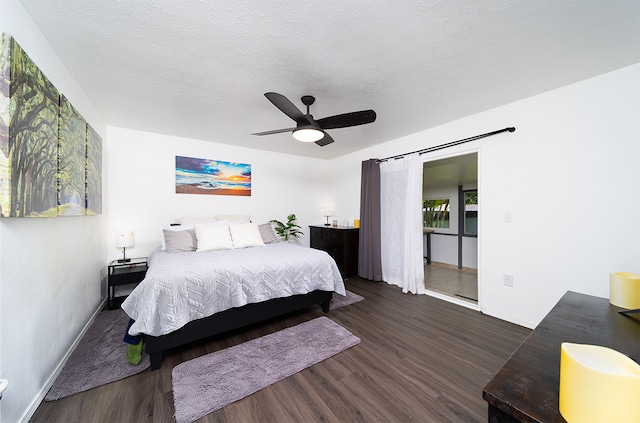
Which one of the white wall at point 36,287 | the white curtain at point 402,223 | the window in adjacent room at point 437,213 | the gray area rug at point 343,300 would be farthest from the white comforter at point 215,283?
the window in adjacent room at point 437,213

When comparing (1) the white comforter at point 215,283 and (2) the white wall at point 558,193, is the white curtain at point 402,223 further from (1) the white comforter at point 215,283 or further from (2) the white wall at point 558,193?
(1) the white comforter at point 215,283

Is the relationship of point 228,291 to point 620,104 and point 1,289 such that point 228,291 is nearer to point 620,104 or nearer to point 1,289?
point 1,289

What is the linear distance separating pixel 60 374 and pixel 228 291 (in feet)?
4.17

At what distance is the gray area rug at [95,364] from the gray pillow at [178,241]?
0.96m

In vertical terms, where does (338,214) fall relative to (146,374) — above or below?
above

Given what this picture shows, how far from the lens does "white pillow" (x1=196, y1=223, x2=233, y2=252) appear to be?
122 inches

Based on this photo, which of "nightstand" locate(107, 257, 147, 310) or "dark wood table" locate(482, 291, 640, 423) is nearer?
"dark wood table" locate(482, 291, 640, 423)

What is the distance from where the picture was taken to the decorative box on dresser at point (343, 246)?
14.4 feet

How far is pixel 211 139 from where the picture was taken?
3.99 m

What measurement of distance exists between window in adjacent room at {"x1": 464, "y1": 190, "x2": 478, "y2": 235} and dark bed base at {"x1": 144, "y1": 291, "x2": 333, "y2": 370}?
13.2ft

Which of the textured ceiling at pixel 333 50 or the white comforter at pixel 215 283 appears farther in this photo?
the white comforter at pixel 215 283

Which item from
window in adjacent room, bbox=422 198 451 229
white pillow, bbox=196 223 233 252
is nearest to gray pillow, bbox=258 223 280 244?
white pillow, bbox=196 223 233 252

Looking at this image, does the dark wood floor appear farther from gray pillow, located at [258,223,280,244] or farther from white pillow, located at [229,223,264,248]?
gray pillow, located at [258,223,280,244]

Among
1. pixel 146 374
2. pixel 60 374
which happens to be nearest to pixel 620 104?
pixel 146 374
